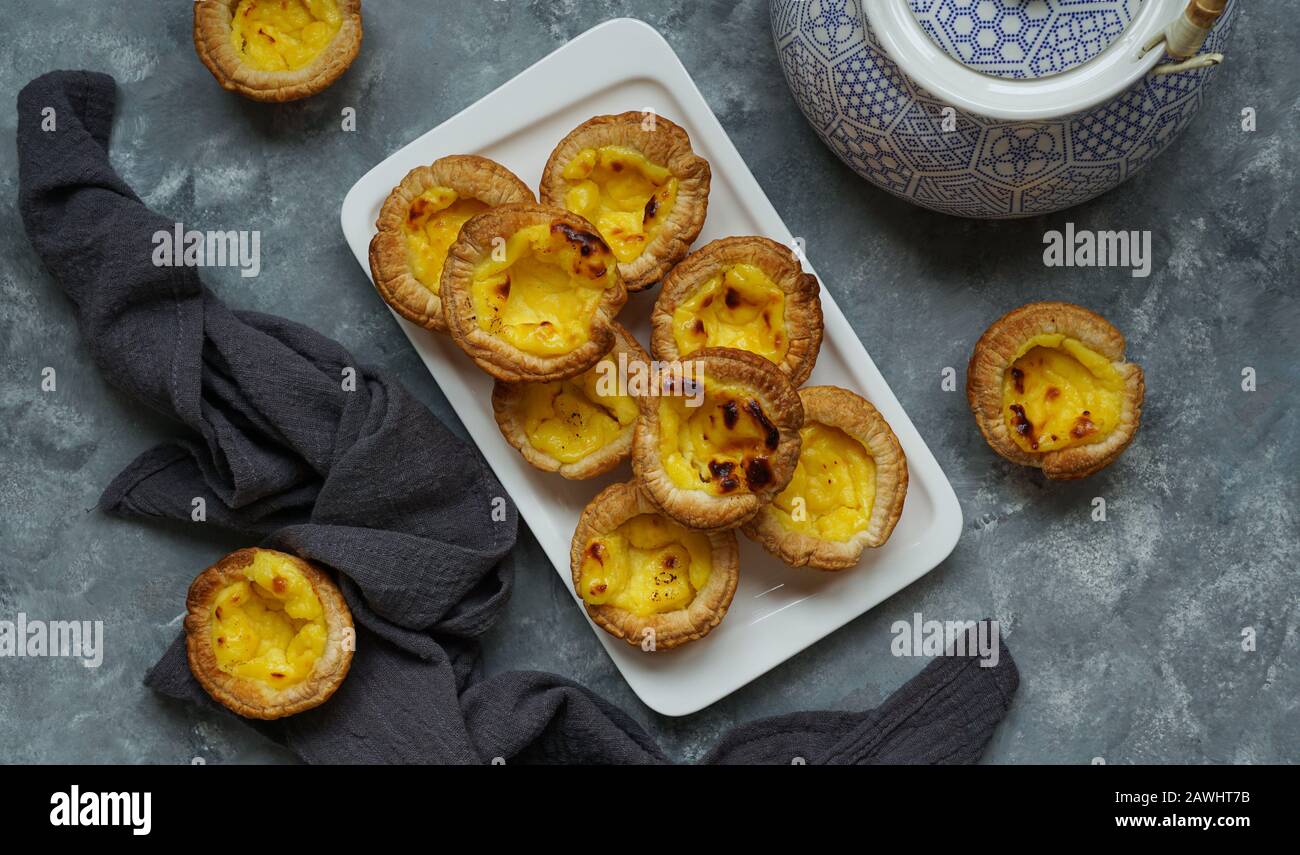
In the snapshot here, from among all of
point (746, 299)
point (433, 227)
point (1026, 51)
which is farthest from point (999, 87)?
point (433, 227)

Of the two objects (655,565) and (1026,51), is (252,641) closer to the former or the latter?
(655,565)

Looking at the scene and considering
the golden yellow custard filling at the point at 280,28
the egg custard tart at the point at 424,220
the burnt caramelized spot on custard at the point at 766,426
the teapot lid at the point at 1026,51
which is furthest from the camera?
the golden yellow custard filling at the point at 280,28

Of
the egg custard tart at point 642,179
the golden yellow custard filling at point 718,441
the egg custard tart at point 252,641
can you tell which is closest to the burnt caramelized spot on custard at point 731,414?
the golden yellow custard filling at point 718,441

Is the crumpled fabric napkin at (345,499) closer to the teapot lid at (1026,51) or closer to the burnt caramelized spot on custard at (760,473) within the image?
the burnt caramelized spot on custard at (760,473)

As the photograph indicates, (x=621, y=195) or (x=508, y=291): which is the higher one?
(x=621, y=195)

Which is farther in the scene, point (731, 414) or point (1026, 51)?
point (731, 414)

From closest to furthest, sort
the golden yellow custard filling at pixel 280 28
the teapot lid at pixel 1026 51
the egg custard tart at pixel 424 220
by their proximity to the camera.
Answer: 1. the teapot lid at pixel 1026 51
2. the egg custard tart at pixel 424 220
3. the golden yellow custard filling at pixel 280 28

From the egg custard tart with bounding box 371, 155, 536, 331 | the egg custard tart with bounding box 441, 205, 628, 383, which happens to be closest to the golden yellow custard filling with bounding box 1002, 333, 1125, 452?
the egg custard tart with bounding box 441, 205, 628, 383
